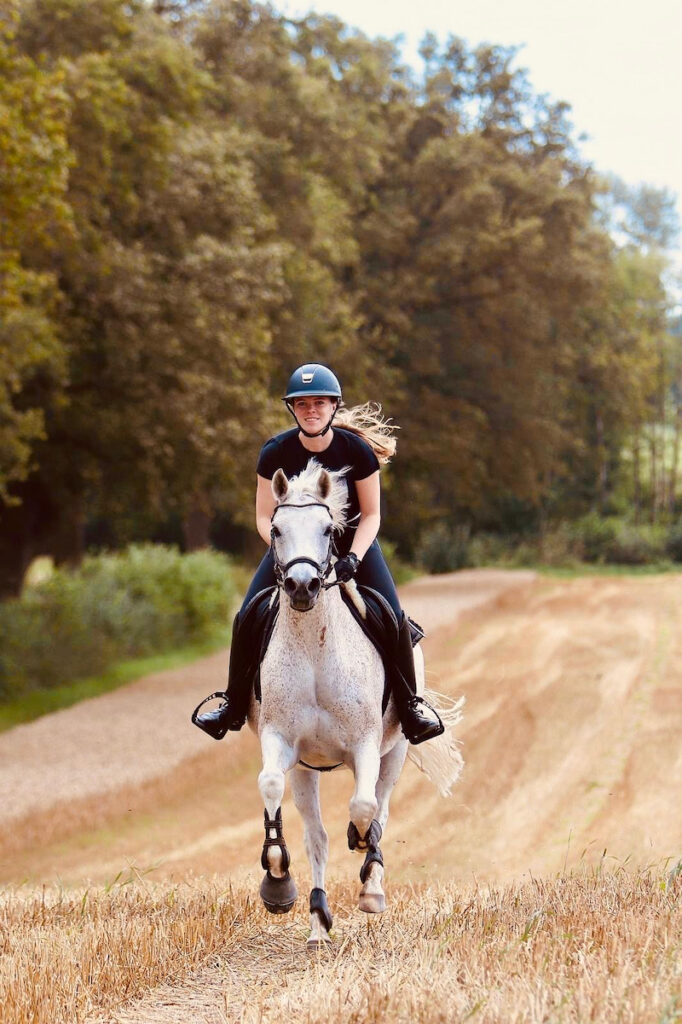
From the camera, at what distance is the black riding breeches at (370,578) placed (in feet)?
22.3

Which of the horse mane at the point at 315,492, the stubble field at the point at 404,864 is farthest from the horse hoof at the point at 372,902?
the horse mane at the point at 315,492

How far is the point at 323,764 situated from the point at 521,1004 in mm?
2053

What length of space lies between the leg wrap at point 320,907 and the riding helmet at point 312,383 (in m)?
2.67

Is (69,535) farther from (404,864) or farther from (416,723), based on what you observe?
(416,723)

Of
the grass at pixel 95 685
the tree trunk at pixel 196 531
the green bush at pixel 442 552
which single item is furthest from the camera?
the green bush at pixel 442 552

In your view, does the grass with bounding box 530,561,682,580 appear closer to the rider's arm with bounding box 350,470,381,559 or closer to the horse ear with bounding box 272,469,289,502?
the rider's arm with bounding box 350,470,381,559

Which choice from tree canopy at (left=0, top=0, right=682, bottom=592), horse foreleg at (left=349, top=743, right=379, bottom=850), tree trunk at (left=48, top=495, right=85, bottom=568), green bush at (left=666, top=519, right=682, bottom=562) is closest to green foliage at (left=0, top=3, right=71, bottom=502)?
tree canopy at (left=0, top=0, right=682, bottom=592)

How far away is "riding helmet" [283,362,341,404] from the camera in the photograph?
244 inches

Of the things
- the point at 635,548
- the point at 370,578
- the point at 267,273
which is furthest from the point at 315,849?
the point at 635,548

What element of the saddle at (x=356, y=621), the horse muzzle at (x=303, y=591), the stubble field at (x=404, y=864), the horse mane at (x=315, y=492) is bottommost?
the stubble field at (x=404, y=864)

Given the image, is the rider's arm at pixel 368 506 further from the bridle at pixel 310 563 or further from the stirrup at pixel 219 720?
the stirrup at pixel 219 720

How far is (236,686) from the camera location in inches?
263

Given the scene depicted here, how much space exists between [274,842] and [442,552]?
39.9 m

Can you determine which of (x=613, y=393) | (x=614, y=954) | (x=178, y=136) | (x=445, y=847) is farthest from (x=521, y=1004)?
(x=613, y=393)
